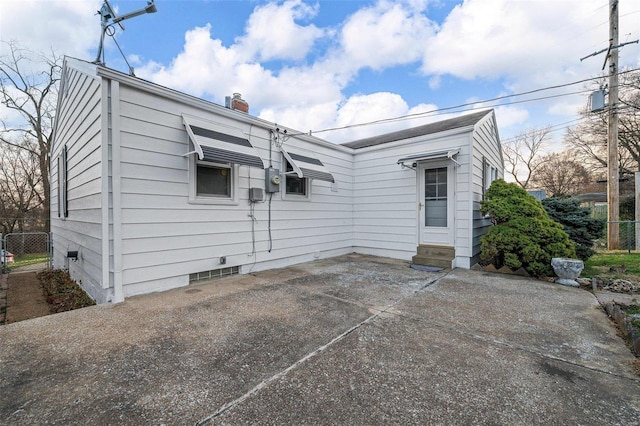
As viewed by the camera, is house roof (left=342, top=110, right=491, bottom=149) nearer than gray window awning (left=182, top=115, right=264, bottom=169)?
No

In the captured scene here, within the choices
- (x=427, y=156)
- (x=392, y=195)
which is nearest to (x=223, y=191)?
(x=392, y=195)

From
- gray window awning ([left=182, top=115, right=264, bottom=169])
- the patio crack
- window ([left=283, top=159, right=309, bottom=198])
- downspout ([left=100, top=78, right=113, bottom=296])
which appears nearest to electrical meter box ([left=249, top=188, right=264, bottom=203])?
gray window awning ([left=182, top=115, right=264, bottom=169])

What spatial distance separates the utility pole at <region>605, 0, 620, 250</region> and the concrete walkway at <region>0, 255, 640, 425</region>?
26.3ft

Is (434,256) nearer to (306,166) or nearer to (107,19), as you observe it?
(306,166)

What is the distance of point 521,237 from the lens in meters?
5.27

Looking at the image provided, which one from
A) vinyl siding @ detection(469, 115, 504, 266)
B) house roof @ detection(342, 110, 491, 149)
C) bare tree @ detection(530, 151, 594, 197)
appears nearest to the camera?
vinyl siding @ detection(469, 115, 504, 266)

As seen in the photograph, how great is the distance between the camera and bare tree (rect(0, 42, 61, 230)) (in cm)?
1289

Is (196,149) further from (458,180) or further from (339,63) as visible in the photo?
(339,63)

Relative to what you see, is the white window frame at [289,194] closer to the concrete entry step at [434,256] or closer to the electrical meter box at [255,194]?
the electrical meter box at [255,194]

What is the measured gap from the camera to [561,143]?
19.2 meters

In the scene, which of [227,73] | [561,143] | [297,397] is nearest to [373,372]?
[297,397]

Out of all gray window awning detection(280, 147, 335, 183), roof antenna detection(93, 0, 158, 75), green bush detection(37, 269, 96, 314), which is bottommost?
green bush detection(37, 269, 96, 314)

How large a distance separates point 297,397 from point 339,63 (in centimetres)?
899

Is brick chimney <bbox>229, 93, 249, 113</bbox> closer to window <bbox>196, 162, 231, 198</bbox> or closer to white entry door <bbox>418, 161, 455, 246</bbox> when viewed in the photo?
window <bbox>196, 162, 231, 198</bbox>
